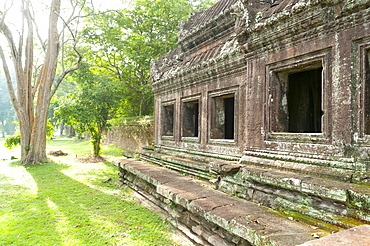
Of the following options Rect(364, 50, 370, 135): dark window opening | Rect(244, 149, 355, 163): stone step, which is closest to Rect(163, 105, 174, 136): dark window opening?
Rect(244, 149, 355, 163): stone step

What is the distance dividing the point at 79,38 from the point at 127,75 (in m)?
3.39

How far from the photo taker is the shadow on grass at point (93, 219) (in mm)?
3789

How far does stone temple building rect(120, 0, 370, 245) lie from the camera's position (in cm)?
279

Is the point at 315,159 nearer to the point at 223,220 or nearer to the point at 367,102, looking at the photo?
the point at 367,102

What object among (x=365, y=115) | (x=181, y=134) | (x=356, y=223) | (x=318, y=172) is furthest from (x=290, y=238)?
(x=181, y=134)

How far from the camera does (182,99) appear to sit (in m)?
6.75

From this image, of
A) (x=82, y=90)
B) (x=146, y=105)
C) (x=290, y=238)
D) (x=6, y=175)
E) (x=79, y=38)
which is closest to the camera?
(x=290, y=238)

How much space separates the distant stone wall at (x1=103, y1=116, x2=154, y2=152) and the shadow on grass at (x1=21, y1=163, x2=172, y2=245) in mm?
5895

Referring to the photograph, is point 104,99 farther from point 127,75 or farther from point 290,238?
point 290,238

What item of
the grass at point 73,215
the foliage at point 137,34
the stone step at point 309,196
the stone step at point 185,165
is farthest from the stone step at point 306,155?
the foliage at point 137,34

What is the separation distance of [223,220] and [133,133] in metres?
12.5

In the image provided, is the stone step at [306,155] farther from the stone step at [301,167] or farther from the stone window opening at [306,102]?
the stone window opening at [306,102]

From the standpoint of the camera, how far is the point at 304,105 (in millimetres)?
4949

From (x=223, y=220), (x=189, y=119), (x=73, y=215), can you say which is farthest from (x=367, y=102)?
(x=73, y=215)
